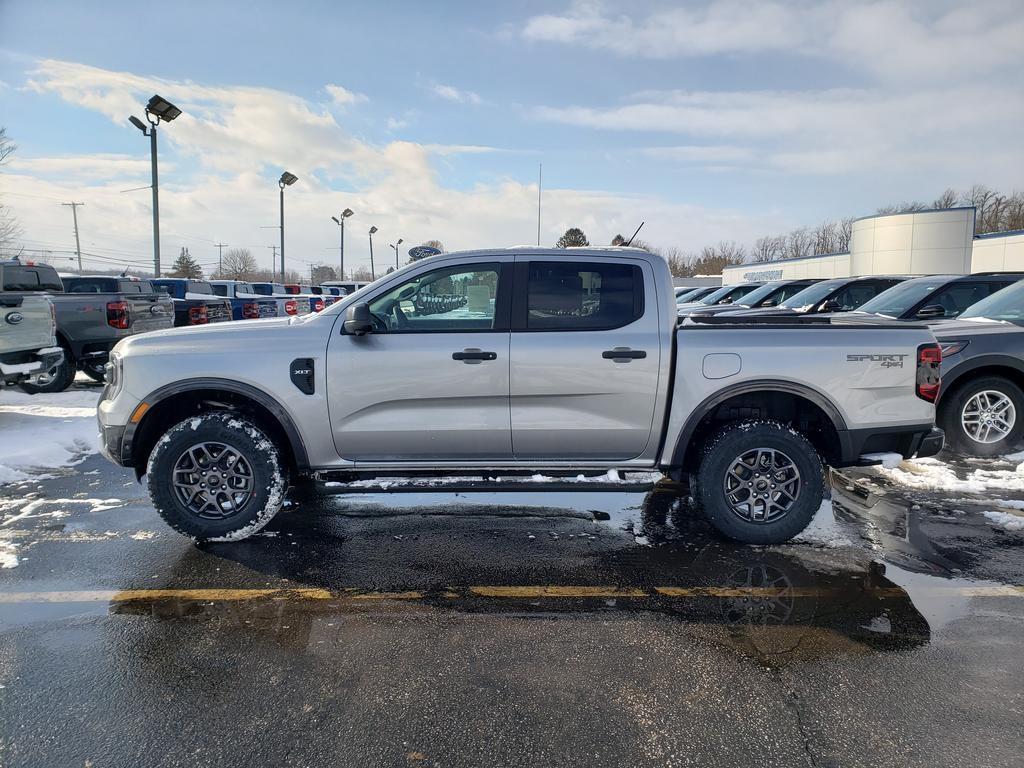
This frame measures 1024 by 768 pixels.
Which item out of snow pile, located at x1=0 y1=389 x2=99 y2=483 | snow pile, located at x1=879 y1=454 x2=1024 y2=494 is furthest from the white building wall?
snow pile, located at x1=0 y1=389 x2=99 y2=483

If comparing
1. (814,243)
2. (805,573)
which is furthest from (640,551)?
(814,243)

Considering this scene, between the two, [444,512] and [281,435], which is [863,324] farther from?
[281,435]

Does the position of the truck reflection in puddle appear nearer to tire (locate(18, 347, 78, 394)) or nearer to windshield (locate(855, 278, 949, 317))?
windshield (locate(855, 278, 949, 317))

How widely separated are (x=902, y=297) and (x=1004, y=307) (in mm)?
1668

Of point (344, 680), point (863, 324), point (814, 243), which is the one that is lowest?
point (344, 680)

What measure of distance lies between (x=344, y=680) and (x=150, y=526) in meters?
2.74

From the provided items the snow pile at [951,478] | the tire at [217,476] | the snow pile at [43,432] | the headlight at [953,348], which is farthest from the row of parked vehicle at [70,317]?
the headlight at [953,348]

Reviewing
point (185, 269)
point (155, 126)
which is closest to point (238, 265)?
point (185, 269)

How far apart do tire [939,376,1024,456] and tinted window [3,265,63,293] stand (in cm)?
1216

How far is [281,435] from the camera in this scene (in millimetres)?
4461

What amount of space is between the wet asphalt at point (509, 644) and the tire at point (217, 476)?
0.21m

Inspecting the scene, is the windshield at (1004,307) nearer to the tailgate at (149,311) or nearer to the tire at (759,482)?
the tire at (759,482)

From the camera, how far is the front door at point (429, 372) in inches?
167

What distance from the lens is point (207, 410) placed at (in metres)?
4.61
